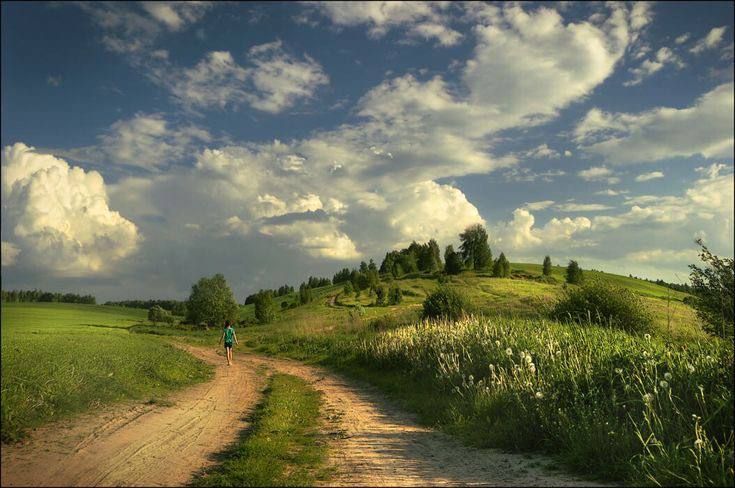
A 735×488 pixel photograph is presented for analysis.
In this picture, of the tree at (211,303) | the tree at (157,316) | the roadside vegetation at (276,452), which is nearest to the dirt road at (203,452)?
the roadside vegetation at (276,452)

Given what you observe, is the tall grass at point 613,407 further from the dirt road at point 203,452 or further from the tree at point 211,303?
the tree at point 211,303

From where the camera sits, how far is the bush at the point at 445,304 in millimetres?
29141

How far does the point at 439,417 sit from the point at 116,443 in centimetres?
670

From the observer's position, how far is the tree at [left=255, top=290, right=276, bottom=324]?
67.0 metres

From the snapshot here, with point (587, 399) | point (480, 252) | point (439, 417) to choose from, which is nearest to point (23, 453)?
point (439, 417)

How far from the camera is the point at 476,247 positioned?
107500 mm

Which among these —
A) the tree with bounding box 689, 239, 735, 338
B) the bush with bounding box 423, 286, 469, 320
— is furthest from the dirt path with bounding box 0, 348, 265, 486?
the bush with bounding box 423, 286, 469, 320

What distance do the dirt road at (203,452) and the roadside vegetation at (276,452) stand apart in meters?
0.34

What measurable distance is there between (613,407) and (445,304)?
828 inches

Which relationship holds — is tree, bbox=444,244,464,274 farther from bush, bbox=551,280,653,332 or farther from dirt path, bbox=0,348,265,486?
dirt path, bbox=0,348,265,486

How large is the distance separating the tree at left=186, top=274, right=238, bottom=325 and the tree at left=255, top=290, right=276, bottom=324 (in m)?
3.32

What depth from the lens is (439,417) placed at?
11367mm

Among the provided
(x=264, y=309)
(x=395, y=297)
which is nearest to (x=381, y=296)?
(x=395, y=297)

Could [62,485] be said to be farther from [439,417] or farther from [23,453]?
[439,417]
